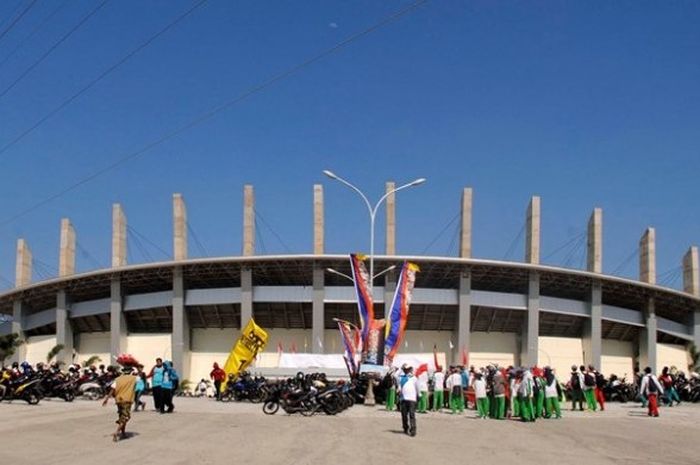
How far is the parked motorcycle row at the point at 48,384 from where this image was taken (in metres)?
25.4

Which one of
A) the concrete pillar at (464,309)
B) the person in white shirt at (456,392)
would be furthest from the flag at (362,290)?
the concrete pillar at (464,309)

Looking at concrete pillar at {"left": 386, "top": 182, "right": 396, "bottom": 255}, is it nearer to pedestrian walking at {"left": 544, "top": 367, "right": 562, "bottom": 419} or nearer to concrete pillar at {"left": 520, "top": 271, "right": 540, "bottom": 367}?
concrete pillar at {"left": 520, "top": 271, "right": 540, "bottom": 367}

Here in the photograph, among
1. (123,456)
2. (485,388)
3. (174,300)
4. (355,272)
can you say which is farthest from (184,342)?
(123,456)

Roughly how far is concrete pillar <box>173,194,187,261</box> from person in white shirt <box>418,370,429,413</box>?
37437mm

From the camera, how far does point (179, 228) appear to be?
60.3 metres

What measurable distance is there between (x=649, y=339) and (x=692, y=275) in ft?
24.0

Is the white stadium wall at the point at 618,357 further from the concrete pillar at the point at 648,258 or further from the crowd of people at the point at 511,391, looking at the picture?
the crowd of people at the point at 511,391

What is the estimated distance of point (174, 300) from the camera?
60.2m

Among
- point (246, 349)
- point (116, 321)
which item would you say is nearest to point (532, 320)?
point (246, 349)

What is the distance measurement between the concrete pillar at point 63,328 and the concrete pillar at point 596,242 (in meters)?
42.7

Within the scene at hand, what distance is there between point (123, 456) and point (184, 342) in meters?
49.9

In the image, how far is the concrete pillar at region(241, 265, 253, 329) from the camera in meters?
57.4

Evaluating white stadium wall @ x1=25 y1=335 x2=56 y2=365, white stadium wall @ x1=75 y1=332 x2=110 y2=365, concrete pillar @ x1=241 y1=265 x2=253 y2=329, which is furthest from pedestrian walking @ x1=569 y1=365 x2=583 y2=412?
white stadium wall @ x1=25 y1=335 x2=56 y2=365

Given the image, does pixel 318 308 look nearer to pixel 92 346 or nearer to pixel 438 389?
pixel 92 346
